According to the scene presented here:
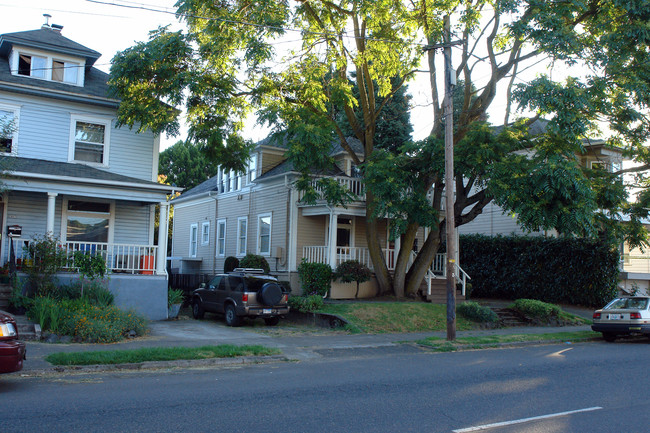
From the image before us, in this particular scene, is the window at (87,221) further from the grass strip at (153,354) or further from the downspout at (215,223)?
the downspout at (215,223)

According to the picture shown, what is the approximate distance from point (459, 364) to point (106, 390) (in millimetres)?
6966

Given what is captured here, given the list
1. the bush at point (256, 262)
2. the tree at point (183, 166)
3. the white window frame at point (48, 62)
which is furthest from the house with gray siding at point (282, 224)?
the tree at point (183, 166)

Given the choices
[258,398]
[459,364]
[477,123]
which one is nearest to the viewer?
[258,398]

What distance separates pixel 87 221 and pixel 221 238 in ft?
34.8

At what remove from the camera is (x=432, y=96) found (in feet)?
71.5

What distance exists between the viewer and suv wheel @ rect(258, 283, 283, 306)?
1748cm

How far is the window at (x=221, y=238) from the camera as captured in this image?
97.8 ft

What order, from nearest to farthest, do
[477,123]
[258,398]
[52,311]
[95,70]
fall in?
1. [258,398]
2. [52,311]
3. [477,123]
4. [95,70]

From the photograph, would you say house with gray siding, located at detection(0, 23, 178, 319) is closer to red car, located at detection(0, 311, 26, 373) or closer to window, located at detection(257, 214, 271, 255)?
window, located at detection(257, 214, 271, 255)

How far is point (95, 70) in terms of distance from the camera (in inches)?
861

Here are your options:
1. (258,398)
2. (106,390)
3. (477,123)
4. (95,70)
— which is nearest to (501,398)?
(258,398)

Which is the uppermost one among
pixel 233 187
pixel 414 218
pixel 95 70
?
pixel 95 70

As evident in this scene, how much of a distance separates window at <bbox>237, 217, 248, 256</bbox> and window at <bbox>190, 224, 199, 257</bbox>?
5.48 m

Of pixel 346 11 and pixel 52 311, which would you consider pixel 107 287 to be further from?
pixel 346 11
